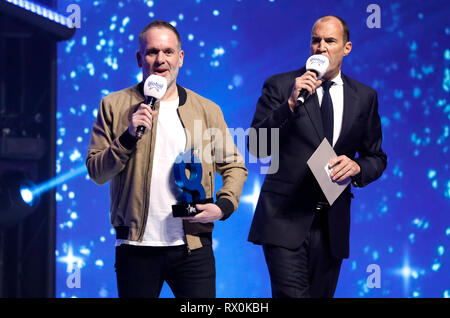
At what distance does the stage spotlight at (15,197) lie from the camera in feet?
12.8

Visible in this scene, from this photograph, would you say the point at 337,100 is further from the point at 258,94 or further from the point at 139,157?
the point at 258,94

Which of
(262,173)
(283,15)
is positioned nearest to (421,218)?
(262,173)

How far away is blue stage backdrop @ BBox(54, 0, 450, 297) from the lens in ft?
14.4

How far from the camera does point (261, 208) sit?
Result: 2758mm

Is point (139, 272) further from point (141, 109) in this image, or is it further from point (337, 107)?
point (337, 107)

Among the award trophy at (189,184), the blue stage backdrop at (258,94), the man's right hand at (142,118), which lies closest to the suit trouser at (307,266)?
the award trophy at (189,184)

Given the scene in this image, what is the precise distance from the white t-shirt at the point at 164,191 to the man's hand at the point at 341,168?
0.66 metres

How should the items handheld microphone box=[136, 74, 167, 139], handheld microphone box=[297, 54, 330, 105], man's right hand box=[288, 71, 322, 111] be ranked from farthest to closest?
handheld microphone box=[297, 54, 330, 105] → man's right hand box=[288, 71, 322, 111] → handheld microphone box=[136, 74, 167, 139]

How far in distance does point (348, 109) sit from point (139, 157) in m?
1.01

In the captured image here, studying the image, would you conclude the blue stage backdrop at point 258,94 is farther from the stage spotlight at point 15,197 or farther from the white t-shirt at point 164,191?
Answer: the white t-shirt at point 164,191

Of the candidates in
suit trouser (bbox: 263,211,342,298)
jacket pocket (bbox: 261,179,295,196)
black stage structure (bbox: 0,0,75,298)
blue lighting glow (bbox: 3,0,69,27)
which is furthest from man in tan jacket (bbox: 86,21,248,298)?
black stage structure (bbox: 0,0,75,298)

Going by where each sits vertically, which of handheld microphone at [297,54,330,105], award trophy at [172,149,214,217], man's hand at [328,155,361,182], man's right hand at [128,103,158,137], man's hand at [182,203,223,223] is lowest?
man's hand at [182,203,223,223]

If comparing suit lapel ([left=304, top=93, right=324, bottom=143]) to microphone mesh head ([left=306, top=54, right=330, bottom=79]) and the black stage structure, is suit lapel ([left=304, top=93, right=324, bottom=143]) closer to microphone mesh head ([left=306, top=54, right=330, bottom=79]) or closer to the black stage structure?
microphone mesh head ([left=306, top=54, right=330, bottom=79])

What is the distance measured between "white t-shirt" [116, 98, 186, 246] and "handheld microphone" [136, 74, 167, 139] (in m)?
0.17
